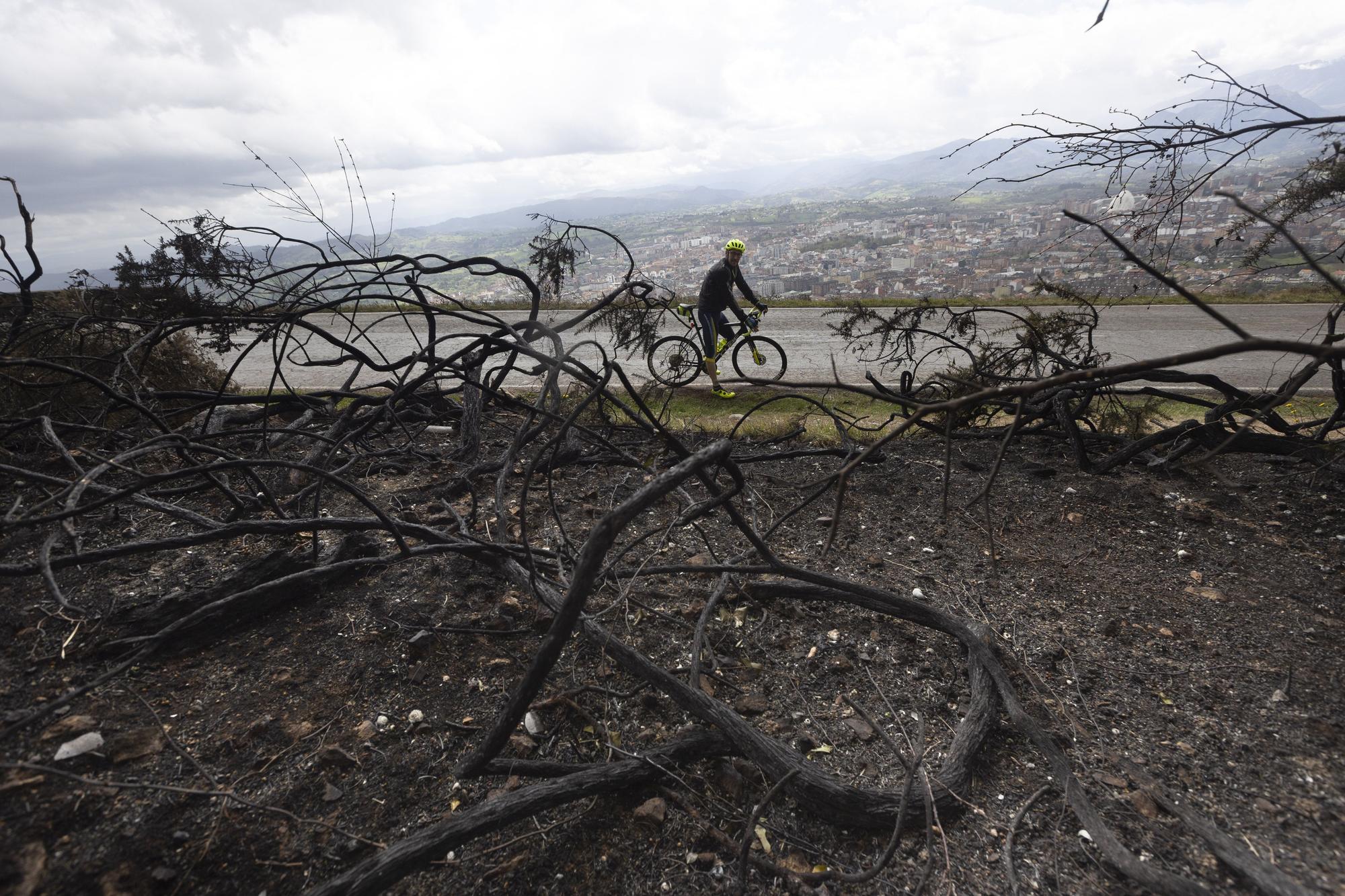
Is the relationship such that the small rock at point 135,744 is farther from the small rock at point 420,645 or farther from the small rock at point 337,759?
the small rock at point 420,645

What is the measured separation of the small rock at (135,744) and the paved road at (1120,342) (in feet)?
20.0

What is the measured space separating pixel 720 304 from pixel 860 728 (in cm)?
601

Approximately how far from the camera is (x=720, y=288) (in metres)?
7.31

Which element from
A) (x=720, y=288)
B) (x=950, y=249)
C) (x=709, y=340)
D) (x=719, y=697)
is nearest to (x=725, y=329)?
(x=709, y=340)

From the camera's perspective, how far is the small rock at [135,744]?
6.14 ft

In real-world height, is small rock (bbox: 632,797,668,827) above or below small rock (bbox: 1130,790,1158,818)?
above

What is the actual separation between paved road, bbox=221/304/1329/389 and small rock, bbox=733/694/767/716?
547cm

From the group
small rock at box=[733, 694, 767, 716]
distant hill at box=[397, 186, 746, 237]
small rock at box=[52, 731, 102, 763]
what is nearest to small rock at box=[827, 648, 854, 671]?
small rock at box=[733, 694, 767, 716]

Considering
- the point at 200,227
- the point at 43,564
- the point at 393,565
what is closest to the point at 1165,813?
the point at 393,565

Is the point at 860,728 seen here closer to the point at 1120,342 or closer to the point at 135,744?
the point at 135,744

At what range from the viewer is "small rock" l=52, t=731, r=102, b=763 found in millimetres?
1813

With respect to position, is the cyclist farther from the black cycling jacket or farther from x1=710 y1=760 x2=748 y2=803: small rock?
x1=710 y1=760 x2=748 y2=803: small rock

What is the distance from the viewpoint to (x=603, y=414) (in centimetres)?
431

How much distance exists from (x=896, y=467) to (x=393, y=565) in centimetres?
323
